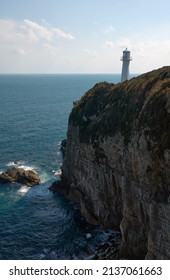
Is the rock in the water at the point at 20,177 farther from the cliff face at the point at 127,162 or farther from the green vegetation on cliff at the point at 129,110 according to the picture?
the green vegetation on cliff at the point at 129,110

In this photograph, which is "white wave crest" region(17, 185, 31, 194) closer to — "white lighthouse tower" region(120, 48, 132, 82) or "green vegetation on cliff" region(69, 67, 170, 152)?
"green vegetation on cliff" region(69, 67, 170, 152)

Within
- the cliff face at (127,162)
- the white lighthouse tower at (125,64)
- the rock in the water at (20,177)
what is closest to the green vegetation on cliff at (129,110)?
the cliff face at (127,162)

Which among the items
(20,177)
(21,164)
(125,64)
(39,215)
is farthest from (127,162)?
(125,64)

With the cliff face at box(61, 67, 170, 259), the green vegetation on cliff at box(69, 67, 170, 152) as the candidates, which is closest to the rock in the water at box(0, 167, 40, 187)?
the cliff face at box(61, 67, 170, 259)

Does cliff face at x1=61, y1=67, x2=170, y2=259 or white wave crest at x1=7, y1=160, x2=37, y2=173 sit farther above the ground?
cliff face at x1=61, y1=67, x2=170, y2=259

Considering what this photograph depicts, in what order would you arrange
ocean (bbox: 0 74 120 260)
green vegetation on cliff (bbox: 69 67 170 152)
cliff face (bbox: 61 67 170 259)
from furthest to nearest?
ocean (bbox: 0 74 120 260) < green vegetation on cliff (bbox: 69 67 170 152) < cliff face (bbox: 61 67 170 259)

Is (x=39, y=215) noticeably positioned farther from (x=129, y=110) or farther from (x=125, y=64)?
(x=125, y=64)

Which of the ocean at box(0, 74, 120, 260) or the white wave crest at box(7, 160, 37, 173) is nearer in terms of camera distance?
the ocean at box(0, 74, 120, 260)
